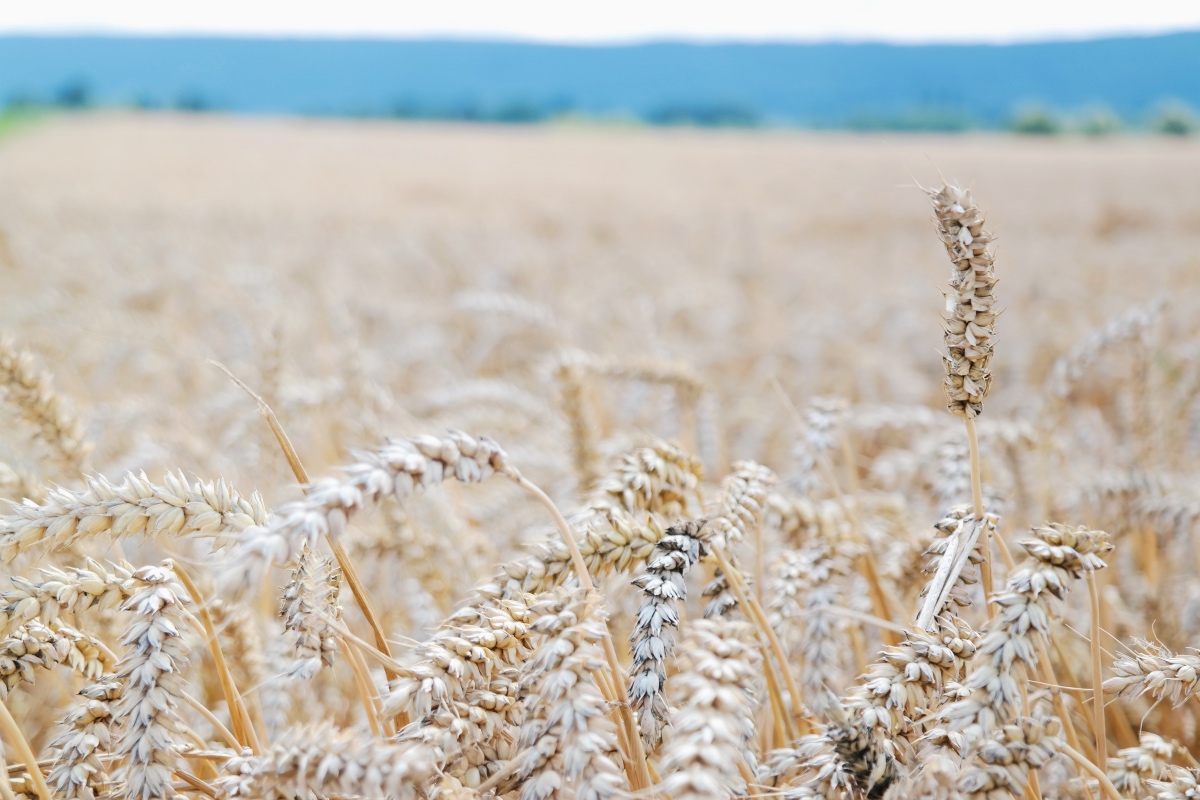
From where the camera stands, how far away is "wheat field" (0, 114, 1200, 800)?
28.0 inches

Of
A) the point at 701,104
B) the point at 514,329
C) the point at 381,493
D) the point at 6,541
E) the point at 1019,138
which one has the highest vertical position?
the point at 701,104

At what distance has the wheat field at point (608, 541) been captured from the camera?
71 centimetres

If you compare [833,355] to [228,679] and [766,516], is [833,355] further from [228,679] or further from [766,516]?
[228,679]

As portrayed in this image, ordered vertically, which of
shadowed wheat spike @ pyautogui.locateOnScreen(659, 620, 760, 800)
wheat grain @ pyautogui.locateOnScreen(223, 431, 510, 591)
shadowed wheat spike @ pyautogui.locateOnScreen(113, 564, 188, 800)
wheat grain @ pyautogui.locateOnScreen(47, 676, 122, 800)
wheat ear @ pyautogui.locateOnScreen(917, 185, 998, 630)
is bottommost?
wheat grain @ pyautogui.locateOnScreen(47, 676, 122, 800)

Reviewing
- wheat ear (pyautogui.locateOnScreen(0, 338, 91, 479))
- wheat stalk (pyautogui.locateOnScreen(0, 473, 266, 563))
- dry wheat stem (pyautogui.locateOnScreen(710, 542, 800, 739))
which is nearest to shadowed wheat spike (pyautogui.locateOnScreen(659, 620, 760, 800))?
dry wheat stem (pyautogui.locateOnScreen(710, 542, 800, 739))

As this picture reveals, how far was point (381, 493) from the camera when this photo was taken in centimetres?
64

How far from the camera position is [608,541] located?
3.02ft

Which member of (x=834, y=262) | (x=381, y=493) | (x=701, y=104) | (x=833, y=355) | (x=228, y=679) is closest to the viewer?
(x=381, y=493)

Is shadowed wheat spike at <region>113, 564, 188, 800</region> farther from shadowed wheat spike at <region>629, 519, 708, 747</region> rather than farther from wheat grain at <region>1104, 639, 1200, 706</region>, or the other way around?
wheat grain at <region>1104, 639, 1200, 706</region>

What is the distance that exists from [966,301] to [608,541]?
0.44 metres

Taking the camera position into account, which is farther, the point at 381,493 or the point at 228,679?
the point at 228,679

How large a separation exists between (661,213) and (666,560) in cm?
1241

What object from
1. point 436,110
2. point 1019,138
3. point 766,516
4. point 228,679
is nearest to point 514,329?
point 766,516

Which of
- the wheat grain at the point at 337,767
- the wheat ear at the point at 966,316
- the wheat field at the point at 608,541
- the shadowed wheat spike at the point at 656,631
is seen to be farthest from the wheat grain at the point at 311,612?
the wheat ear at the point at 966,316
